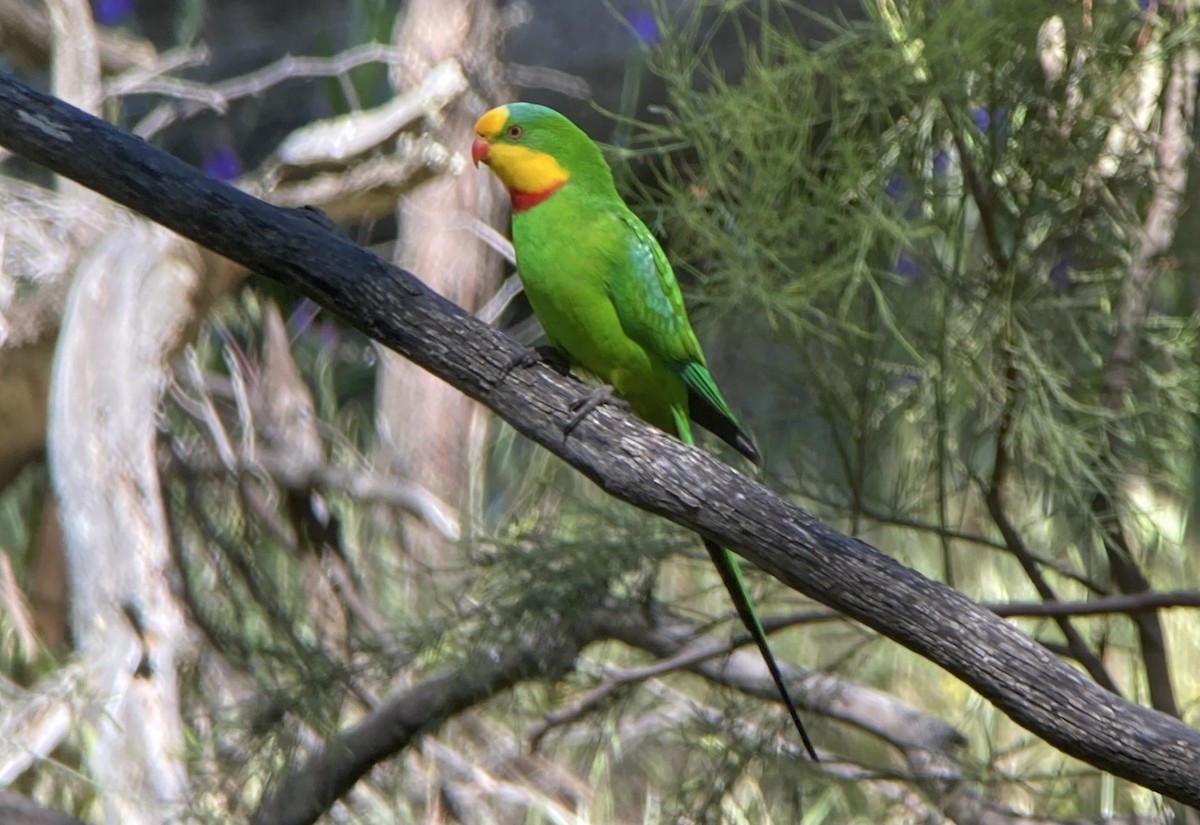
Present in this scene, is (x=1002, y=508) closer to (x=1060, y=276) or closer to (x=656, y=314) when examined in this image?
(x=1060, y=276)

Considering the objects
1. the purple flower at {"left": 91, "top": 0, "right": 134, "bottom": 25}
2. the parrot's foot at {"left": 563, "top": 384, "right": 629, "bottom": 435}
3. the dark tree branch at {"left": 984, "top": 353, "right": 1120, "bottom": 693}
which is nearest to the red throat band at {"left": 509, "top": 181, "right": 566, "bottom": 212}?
the parrot's foot at {"left": 563, "top": 384, "right": 629, "bottom": 435}

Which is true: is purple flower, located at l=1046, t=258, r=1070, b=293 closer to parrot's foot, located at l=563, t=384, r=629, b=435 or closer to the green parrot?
the green parrot

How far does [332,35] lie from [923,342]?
3.88 meters

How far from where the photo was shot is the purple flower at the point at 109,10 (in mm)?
4762

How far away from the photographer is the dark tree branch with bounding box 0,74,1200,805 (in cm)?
159

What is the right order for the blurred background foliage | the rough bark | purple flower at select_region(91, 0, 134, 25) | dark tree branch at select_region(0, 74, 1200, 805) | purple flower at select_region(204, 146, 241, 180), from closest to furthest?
dark tree branch at select_region(0, 74, 1200, 805) < the blurred background foliage < the rough bark < purple flower at select_region(204, 146, 241, 180) < purple flower at select_region(91, 0, 134, 25)

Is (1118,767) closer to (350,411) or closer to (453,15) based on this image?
(453,15)

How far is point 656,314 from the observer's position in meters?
2.02

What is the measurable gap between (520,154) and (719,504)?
2.32 feet

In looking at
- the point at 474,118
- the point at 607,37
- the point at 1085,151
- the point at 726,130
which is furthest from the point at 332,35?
the point at 1085,151

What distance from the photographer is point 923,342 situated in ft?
7.81

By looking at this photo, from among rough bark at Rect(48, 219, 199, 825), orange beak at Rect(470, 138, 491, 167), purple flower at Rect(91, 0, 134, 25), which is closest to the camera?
orange beak at Rect(470, 138, 491, 167)

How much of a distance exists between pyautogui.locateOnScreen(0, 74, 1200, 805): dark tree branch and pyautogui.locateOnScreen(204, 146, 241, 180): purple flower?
2.95 meters

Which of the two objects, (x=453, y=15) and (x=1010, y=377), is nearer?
(x=1010, y=377)
